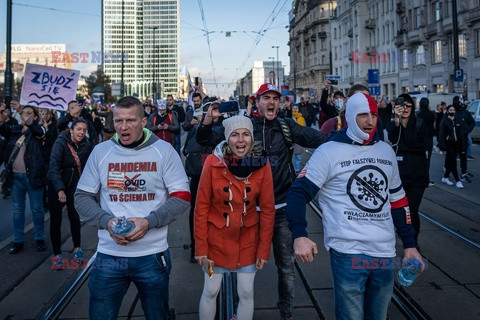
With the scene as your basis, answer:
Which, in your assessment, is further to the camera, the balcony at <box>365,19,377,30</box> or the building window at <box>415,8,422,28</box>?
the balcony at <box>365,19,377,30</box>

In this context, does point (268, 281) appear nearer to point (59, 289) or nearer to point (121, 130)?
point (59, 289)

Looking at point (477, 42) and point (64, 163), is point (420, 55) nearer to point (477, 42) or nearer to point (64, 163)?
point (477, 42)

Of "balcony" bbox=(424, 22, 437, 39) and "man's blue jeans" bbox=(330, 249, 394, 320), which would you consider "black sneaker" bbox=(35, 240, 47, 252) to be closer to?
"man's blue jeans" bbox=(330, 249, 394, 320)

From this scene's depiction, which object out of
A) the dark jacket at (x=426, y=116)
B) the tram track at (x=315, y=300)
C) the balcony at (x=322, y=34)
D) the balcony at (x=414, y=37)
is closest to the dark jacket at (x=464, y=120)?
the dark jacket at (x=426, y=116)

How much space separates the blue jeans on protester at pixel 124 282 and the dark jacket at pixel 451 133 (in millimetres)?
10095

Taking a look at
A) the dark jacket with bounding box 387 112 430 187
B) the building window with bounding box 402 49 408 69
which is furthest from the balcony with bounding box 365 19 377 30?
the dark jacket with bounding box 387 112 430 187

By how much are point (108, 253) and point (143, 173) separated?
55cm

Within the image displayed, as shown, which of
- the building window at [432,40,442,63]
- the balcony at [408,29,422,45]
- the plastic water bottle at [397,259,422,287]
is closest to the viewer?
the plastic water bottle at [397,259,422,287]

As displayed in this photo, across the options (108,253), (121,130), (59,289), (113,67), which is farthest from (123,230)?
(113,67)

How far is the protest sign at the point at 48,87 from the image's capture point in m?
8.63

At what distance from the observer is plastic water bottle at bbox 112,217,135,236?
292 centimetres

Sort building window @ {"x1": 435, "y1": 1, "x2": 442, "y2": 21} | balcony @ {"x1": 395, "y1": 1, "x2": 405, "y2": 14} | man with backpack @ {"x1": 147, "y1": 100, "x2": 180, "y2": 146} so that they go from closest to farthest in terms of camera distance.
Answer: man with backpack @ {"x1": 147, "y1": 100, "x2": 180, "y2": 146} < building window @ {"x1": 435, "y1": 1, "x2": 442, "y2": 21} < balcony @ {"x1": 395, "y1": 1, "x2": 405, "y2": 14}

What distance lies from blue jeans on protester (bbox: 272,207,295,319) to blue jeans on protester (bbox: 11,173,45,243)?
12.6ft

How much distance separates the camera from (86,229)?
7.66 metres
